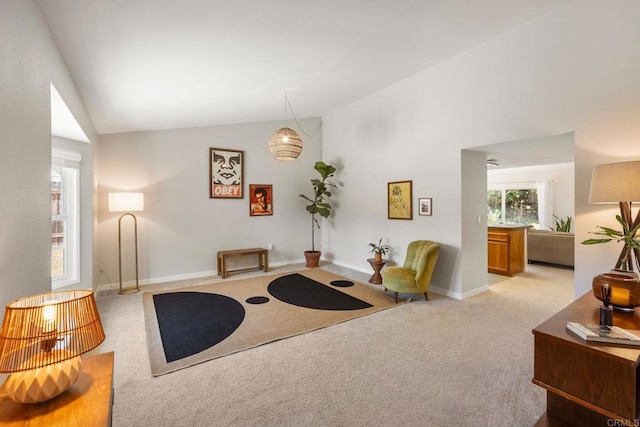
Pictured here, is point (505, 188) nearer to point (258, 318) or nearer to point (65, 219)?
point (258, 318)

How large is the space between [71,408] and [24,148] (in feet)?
4.21

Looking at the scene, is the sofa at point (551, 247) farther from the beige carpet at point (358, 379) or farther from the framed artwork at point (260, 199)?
the framed artwork at point (260, 199)

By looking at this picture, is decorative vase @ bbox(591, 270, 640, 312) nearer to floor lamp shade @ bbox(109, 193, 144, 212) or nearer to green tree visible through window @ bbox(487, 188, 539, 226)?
floor lamp shade @ bbox(109, 193, 144, 212)

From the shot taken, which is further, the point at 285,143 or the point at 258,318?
the point at 285,143

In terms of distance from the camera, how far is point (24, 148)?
1524 millimetres

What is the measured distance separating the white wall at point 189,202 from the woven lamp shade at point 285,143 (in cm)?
180

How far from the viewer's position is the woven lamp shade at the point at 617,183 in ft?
6.71

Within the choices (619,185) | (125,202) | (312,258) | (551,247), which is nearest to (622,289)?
(619,185)

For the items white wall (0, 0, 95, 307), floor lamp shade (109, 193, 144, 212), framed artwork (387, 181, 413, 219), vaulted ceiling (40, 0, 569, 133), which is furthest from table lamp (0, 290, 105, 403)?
framed artwork (387, 181, 413, 219)

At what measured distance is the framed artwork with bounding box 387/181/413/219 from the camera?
4.77m

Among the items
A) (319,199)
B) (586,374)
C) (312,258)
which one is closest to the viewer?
(586,374)

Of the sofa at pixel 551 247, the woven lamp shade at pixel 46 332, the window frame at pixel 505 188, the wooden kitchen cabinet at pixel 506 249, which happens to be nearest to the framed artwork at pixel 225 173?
the woven lamp shade at pixel 46 332

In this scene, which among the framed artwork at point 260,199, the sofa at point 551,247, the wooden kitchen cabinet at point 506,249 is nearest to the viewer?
the wooden kitchen cabinet at point 506,249

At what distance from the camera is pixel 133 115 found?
4109 millimetres
